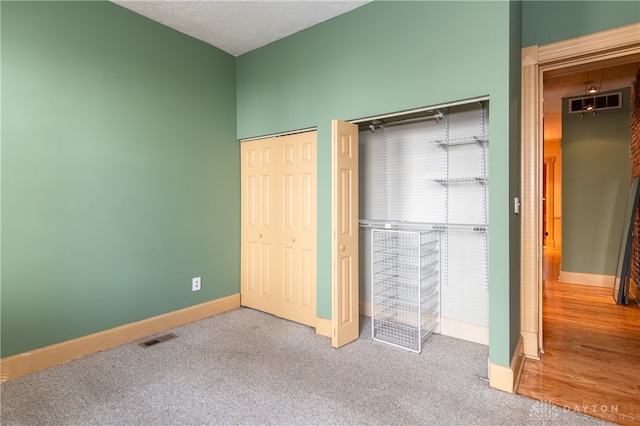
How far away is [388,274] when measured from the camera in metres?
3.31

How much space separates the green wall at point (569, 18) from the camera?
2.26 meters

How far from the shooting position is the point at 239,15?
2969mm

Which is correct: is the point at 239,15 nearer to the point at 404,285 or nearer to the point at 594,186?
the point at 404,285

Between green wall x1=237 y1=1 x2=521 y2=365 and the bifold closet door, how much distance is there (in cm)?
18

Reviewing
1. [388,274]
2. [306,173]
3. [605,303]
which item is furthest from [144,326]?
[605,303]

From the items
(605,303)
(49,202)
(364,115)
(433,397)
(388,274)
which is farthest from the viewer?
(605,303)

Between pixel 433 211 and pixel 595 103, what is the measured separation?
3.62m

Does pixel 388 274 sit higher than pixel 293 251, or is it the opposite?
pixel 293 251

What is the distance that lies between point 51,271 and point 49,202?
1.74 feet

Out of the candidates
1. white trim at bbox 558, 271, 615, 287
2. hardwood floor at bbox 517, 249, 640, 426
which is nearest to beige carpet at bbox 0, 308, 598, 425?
hardwood floor at bbox 517, 249, 640, 426

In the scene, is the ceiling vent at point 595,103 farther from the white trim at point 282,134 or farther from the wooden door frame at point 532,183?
the white trim at point 282,134

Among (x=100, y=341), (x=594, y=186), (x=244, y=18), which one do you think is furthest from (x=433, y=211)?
(x=594, y=186)

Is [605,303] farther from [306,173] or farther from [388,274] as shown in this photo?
[306,173]

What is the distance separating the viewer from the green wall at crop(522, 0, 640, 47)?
7.42ft
